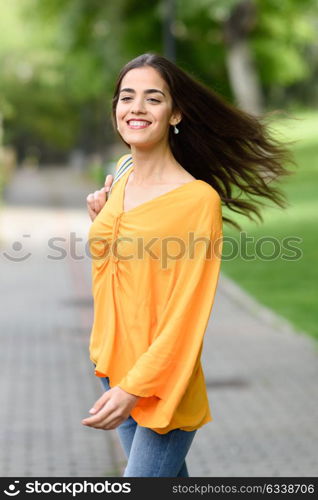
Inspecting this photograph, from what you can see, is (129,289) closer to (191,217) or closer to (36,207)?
(191,217)

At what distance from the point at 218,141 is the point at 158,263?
21.3 inches

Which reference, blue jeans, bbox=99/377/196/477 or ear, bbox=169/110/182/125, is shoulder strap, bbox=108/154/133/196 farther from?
blue jeans, bbox=99/377/196/477

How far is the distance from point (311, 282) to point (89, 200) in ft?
37.2

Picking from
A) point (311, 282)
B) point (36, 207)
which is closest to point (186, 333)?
point (311, 282)

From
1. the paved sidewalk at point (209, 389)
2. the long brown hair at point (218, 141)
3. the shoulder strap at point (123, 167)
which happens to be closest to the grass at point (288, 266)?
the paved sidewalk at point (209, 389)

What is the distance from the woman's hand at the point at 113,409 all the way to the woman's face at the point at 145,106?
78cm

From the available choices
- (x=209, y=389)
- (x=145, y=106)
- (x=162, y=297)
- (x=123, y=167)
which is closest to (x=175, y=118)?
(x=145, y=106)

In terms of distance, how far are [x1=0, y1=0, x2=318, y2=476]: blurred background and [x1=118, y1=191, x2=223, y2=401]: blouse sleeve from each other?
80 centimetres

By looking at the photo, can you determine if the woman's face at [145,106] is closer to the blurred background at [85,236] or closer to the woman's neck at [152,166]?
the woman's neck at [152,166]

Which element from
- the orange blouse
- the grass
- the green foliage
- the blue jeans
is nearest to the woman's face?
the orange blouse

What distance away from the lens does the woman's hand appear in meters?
3.26

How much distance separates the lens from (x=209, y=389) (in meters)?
8.58

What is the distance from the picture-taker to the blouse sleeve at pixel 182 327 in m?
3.29

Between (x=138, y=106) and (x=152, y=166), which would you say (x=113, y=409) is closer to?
(x=152, y=166)
